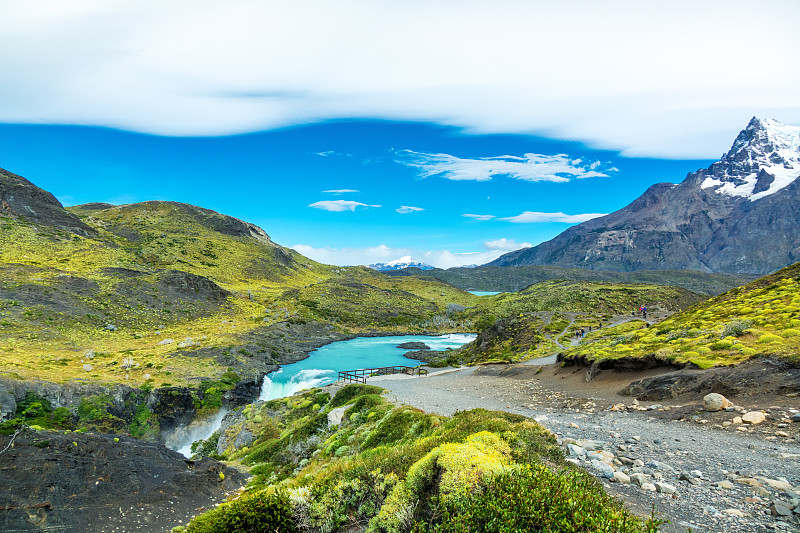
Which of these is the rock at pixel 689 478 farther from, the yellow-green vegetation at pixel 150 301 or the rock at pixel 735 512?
the yellow-green vegetation at pixel 150 301

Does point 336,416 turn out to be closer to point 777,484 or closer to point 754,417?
point 754,417

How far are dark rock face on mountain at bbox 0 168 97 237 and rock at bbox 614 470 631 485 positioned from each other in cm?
11950

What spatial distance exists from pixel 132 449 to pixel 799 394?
27239 millimetres

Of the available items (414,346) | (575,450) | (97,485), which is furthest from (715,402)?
(414,346)

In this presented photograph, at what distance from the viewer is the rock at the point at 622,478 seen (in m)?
7.32

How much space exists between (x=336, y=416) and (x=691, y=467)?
17292 mm

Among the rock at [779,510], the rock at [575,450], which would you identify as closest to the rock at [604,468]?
the rock at [575,450]

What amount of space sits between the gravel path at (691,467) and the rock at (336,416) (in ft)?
37.9

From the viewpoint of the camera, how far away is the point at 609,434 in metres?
11.0

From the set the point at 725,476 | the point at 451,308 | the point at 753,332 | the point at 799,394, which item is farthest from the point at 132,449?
the point at 451,308

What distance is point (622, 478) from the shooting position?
7395 mm

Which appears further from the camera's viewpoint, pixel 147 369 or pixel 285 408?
pixel 147 369

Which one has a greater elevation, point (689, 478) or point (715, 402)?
point (689, 478)

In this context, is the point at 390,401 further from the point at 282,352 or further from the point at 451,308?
the point at 451,308
